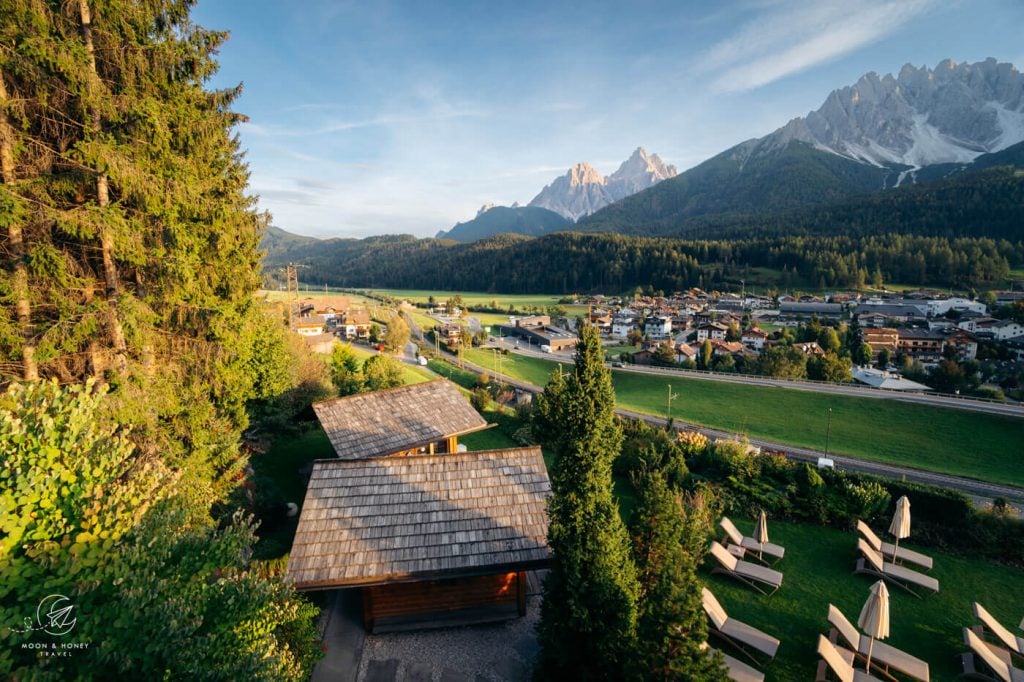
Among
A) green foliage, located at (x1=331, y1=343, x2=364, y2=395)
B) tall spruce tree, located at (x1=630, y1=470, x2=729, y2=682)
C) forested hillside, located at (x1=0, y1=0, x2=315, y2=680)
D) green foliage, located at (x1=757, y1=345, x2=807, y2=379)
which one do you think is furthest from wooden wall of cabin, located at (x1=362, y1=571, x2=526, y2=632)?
green foliage, located at (x1=757, y1=345, x2=807, y2=379)

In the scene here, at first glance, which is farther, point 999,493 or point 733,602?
point 999,493

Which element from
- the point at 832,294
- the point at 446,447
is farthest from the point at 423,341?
the point at 832,294

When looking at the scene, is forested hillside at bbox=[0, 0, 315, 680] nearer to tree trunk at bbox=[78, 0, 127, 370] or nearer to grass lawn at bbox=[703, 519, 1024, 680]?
tree trunk at bbox=[78, 0, 127, 370]

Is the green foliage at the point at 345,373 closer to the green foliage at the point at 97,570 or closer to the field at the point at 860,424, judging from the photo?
the green foliage at the point at 97,570

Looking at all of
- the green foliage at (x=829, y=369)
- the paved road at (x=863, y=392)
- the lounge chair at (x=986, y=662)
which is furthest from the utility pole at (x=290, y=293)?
the green foliage at (x=829, y=369)

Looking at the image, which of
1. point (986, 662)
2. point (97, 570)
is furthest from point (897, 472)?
point (97, 570)

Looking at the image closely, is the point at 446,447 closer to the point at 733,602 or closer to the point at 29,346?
the point at 733,602
